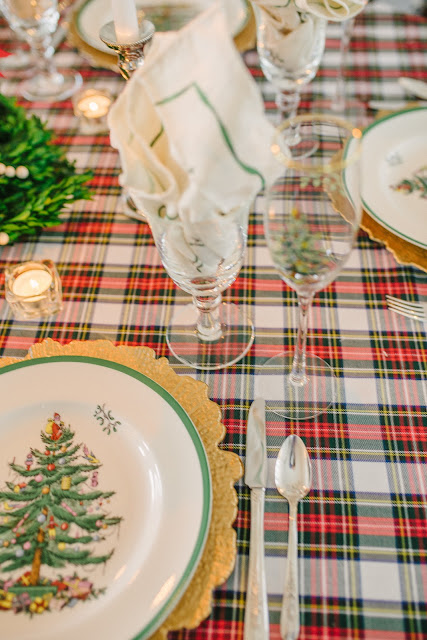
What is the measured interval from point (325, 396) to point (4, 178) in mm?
634

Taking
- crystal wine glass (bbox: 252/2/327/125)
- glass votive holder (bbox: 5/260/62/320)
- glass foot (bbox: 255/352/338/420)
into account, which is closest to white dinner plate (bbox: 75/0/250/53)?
crystal wine glass (bbox: 252/2/327/125)

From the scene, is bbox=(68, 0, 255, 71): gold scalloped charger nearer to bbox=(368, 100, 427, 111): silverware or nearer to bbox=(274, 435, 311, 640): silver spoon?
bbox=(368, 100, 427, 111): silverware

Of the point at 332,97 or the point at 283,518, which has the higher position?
the point at 332,97

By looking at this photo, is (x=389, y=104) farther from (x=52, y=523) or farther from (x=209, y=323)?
(x=52, y=523)

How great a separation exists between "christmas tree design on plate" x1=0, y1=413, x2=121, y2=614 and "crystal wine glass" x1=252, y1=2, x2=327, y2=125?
72 cm

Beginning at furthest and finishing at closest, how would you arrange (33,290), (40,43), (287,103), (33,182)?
(40,43) < (287,103) < (33,182) < (33,290)

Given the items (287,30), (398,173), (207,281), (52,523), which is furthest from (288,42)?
(52,523)

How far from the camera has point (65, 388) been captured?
0.77m

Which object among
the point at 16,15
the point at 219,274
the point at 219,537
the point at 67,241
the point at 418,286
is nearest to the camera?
the point at 219,537

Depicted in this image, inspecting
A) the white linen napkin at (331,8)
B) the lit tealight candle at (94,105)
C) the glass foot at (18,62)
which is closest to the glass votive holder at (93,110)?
the lit tealight candle at (94,105)

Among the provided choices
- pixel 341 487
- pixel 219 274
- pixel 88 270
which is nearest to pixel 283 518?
pixel 341 487

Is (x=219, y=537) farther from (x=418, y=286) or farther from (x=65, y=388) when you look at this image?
(x=418, y=286)

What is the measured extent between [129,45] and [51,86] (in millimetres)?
488

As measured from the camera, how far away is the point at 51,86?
1309mm
